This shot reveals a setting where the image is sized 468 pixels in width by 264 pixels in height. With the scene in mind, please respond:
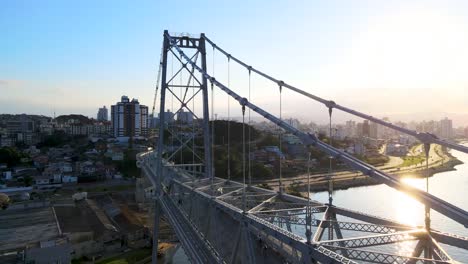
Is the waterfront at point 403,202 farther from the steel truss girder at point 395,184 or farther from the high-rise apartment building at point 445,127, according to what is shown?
the high-rise apartment building at point 445,127

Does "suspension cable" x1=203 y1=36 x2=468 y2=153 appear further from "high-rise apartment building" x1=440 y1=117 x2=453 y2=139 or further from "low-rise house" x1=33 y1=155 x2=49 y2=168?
"high-rise apartment building" x1=440 y1=117 x2=453 y2=139

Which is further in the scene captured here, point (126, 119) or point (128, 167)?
point (126, 119)

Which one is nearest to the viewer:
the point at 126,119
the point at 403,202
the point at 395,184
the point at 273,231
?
the point at 395,184

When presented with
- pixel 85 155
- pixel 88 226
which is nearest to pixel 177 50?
pixel 88 226

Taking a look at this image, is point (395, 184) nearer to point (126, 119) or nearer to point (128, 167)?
point (128, 167)

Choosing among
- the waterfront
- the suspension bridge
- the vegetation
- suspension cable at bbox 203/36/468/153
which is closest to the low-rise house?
the vegetation

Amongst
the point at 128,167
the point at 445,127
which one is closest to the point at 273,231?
the point at 128,167
